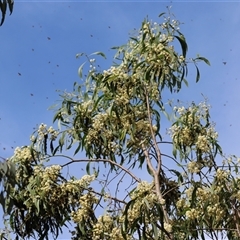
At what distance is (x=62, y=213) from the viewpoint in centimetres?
364

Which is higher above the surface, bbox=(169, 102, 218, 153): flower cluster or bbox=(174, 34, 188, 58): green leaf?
bbox=(174, 34, 188, 58): green leaf

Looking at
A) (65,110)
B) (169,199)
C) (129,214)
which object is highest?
Result: (65,110)

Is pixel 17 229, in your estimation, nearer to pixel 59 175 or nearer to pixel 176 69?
pixel 59 175

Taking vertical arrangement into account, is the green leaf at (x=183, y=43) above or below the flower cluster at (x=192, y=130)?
above

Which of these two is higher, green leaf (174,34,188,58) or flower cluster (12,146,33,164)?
green leaf (174,34,188,58)

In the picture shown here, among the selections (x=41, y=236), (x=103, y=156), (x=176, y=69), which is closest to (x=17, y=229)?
(x=41, y=236)

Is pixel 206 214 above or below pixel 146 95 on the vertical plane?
below

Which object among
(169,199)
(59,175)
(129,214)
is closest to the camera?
(129,214)

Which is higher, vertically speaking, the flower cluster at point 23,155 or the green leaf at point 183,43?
the green leaf at point 183,43

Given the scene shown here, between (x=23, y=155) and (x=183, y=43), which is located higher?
(x=183, y=43)

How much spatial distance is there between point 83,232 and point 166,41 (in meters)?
1.27

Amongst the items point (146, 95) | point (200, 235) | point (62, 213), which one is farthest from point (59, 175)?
point (200, 235)

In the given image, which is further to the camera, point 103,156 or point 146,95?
point 103,156

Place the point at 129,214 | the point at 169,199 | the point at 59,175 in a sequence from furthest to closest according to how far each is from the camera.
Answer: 1. the point at 169,199
2. the point at 59,175
3. the point at 129,214
